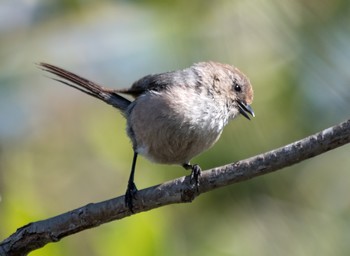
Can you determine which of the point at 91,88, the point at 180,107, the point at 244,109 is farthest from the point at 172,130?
the point at 91,88

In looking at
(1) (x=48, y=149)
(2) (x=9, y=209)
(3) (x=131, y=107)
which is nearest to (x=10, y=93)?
(1) (x=48, y=149)

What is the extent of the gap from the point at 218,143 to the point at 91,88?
1025 mm

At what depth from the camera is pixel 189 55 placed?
5656mm

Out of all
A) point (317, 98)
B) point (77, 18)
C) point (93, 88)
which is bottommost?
point (317, 98)

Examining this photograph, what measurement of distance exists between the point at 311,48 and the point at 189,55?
3.42 ft

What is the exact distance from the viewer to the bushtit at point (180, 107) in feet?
15.4

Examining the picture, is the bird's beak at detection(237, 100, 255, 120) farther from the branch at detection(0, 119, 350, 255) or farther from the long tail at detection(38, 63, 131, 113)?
the branch at detection(0, 119, 350, 255)

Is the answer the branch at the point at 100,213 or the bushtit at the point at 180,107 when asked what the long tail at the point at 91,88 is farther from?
the branch at the point at 100,213

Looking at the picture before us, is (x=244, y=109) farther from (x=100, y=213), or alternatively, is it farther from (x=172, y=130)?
(x=100, y=213)

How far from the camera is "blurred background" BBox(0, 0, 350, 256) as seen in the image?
16.0ft

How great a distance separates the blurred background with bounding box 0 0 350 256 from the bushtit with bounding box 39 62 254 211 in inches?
14.9

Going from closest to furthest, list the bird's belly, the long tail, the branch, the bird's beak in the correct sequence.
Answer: the branch < the bird's belly < the bird's beak < the long tail

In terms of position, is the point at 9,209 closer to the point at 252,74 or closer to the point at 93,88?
the point at 93,88

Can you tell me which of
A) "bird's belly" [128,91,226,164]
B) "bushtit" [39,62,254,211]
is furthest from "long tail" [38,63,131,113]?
"bird's belly" [128,91,226,164]
